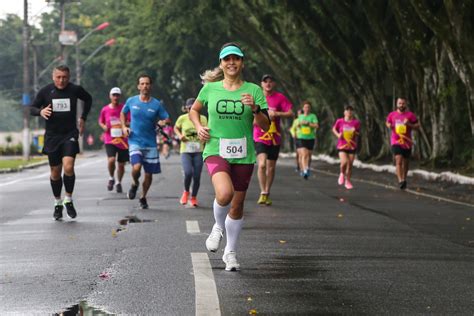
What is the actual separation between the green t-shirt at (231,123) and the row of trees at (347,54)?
14.2 m

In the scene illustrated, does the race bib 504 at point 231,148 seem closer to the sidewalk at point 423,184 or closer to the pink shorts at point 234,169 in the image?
the pink shorts at point 234,169

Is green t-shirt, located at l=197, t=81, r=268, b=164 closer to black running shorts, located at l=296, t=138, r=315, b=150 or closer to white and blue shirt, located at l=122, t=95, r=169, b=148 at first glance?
white and blue shirt, located at l=122, t=95, r=169, b=148

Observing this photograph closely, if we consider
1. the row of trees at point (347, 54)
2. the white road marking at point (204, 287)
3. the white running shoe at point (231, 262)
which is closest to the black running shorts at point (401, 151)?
the row of trees at point (347, 54)

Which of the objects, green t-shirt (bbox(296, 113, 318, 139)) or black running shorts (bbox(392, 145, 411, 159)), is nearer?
black running shorts (bbox(392, 145, 411, 159))

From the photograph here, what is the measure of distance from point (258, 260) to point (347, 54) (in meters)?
28.3

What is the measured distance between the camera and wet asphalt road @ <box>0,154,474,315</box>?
7.88m

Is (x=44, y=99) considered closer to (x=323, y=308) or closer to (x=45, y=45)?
(x=323, y=308)

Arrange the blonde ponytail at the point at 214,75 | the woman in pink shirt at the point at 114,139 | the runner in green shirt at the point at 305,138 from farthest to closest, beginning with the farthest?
1. the runner in green shirt at the point at 305,138
2. the woman in pink shirt at the point at 114,139
3. the blonde ponytail at the point at 214,75

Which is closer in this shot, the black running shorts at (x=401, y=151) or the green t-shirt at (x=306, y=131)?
the black running shorts at (x=401, y=151)

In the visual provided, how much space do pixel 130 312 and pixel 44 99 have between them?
314 inches

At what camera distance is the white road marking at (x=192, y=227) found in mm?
13008

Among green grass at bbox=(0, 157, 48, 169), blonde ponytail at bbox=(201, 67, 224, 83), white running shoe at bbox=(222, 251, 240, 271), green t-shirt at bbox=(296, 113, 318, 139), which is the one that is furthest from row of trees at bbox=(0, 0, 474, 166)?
white running shoe at bbox=(222, 251, 240, 271)

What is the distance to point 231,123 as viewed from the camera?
992 cm

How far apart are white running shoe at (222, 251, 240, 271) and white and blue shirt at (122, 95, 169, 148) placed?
786 cm
